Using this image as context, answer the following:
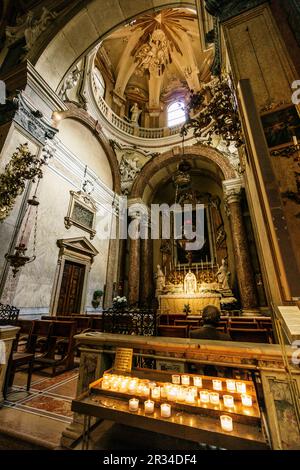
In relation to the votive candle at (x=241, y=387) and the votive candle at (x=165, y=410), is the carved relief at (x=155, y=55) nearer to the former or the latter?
the votive candle at (x=241, y=387)

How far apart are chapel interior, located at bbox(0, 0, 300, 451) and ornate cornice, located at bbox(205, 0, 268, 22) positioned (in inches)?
1.0

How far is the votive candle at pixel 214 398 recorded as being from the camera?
1.44 m

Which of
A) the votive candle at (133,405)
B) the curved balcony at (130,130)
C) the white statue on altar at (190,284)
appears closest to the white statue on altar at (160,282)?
the white statue on altar at (190,284)

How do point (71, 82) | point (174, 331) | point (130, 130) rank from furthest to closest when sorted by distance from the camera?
point (130, 130) → point (71, 82) → point (174, 331)

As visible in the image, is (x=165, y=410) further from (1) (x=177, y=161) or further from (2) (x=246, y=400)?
(1) (x=177, y=161)

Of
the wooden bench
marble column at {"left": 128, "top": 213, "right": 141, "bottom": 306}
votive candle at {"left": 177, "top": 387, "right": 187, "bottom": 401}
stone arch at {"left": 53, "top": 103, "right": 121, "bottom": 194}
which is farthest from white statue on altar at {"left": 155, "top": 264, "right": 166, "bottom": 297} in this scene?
votive candle at {"left": 177, "top": 387, "right": 187, "bottom": 401}

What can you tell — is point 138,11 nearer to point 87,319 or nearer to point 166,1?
point 166,1

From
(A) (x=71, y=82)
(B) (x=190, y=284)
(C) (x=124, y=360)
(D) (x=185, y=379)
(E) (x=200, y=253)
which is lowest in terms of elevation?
(D) (x=185, y=379)

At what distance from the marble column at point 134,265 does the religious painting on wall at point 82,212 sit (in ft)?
7.39

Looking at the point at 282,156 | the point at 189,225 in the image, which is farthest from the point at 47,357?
the point at 189,225

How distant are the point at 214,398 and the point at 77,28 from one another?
30.3 ft

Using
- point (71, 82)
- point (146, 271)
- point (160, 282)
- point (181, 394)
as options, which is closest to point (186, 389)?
point (181, 394)

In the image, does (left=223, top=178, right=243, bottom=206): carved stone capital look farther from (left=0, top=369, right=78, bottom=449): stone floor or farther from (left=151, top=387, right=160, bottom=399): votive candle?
(left=151, top=387, right=160, bottom=399): votive candle

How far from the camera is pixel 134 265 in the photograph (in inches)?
392
